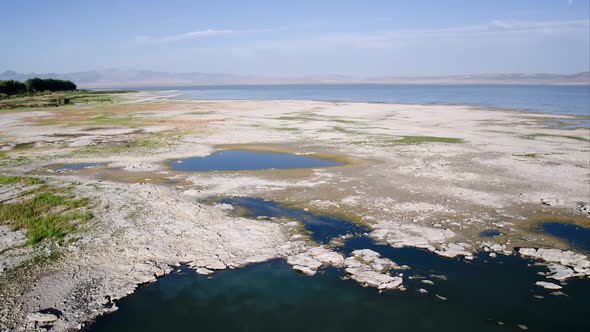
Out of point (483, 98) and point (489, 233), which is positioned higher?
point (483, 98)

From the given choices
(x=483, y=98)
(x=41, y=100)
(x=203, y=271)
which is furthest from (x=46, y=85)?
(x=203, y=271)

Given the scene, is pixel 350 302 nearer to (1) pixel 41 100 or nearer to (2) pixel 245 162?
(2) pixel 245 162

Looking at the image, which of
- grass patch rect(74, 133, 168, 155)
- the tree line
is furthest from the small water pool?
the tree line

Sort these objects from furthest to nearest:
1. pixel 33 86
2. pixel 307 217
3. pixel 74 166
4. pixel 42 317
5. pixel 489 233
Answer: pixel 33 86 → pixel 74 166 → pixel 307 217 → pixel 489 233 → pixel 42 317

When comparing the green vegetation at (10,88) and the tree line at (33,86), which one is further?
the tree line at (33,86)

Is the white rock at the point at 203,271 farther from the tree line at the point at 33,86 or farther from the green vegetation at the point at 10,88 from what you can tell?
the tree line at the point at 33,86

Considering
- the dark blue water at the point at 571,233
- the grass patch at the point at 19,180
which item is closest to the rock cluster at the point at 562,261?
the dark blue water at the point at 571,233
